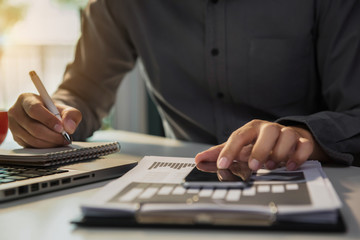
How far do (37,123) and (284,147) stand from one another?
546mm

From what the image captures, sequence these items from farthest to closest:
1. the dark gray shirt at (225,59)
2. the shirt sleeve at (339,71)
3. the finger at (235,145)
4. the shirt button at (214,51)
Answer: the shirt button at (214,51)
the dark gray shirt at (225,59)
the shirt sleeve at (339,71)
the finger at (235,145)

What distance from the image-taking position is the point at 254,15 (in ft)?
3.94

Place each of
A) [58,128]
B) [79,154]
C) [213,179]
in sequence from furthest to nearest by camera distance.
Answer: [58,128] < [79,154] < [213,179]

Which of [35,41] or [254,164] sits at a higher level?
[35,41]

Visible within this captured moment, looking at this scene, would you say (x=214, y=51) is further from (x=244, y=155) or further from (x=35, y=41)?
(x=35, y=41)

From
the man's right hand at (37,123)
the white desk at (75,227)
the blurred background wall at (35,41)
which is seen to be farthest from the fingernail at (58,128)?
the blurred background wall at (35,41)

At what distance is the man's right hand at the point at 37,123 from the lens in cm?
89

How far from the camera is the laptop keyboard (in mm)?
593

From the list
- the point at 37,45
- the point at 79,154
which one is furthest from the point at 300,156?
the point at 37,45

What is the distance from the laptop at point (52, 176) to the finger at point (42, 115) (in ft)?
0.59

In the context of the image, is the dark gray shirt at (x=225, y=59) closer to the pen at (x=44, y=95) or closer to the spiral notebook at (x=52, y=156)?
the pen at (x=44, y=95)

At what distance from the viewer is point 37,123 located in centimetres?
93

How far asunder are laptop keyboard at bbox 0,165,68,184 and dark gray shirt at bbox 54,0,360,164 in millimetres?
550

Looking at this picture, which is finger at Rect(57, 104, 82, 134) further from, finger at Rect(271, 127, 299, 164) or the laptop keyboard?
finger at Rect(271, 127, 299, 164)
